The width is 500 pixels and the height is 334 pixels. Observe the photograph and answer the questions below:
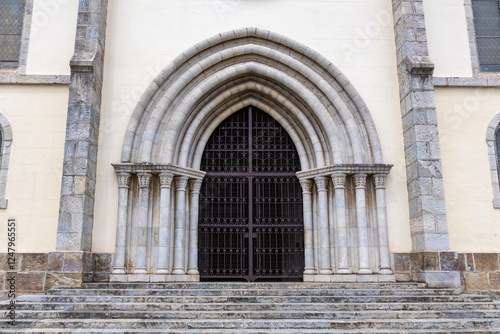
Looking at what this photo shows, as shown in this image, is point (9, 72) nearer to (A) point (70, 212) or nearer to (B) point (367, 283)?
(A) point (70, 212)

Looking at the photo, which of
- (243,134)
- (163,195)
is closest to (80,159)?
(163,195)

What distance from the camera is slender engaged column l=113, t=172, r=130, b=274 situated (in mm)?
8852

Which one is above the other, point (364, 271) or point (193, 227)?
point (193, 227)

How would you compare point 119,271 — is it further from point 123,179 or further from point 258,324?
point 258,324

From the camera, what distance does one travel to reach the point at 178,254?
9281mm

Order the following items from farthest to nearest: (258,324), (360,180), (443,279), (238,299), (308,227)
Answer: (308,227)
(360,180)
(443,279)
(238,299)
(258,324)

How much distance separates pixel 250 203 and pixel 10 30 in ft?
21.4

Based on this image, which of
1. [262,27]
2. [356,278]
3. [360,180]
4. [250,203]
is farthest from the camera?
[262,27]

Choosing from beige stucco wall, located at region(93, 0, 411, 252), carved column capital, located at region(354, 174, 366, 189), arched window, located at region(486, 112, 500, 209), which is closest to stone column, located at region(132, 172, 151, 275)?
beige stucco wall, located at region(93, 0, 411, 252)

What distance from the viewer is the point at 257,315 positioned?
21.6 ft

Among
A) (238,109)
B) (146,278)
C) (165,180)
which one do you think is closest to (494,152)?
(238,109)

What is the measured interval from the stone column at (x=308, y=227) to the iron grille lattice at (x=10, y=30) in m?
6.82

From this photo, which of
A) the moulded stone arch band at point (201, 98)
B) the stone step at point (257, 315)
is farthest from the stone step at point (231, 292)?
the moulded stone arch band at point (201, 98)

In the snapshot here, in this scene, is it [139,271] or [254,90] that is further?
[254,90]
